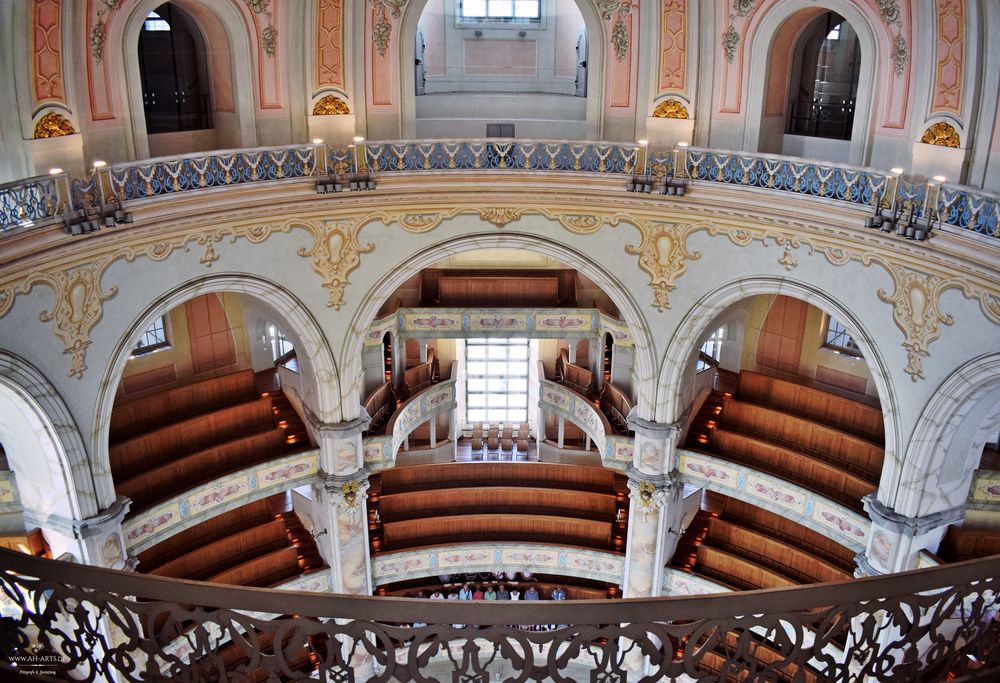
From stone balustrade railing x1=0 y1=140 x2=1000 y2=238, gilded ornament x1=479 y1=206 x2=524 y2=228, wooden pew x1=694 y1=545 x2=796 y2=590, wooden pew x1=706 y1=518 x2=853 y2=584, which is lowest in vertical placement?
wooden pew x1=694 y1=545 x2=796 y2=590

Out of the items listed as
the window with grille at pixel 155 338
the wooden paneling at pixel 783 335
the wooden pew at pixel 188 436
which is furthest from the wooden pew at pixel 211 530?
the wooden paneling at pixel 783 335

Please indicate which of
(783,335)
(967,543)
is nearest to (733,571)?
(967,543)

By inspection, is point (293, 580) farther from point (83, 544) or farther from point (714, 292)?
point (714, 292)

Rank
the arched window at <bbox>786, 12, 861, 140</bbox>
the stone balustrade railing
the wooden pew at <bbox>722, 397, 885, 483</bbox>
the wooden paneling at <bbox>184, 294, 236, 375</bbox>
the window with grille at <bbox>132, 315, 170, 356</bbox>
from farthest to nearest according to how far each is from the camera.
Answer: the wooden paneling at <bbox>184, 294, 236, 375</bbox>, the window with grille at <bbox>132, 315, 170, 356</bbox>, the wooden pew at <bbox>722, 397, 885, 483</bbox>, the arched window at <bbox>786, 12, 861, 140</bbox>, the stone balustrade railing

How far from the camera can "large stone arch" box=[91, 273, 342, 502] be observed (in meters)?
13.4

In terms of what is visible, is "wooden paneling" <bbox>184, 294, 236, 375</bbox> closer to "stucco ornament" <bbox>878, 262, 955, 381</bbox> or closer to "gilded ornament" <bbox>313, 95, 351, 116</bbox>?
"gilded ornament" <bbox>313, 95, 351, 116</bbox>

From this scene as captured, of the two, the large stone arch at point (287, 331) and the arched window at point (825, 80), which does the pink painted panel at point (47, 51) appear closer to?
the large stone arch at point (287, 331)

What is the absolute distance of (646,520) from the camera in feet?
56.5

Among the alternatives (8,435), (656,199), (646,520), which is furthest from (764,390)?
(8,435)

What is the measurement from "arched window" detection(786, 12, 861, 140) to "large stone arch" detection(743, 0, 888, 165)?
455 millimetres

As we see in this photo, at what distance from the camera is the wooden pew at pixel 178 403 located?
1634 centimetres

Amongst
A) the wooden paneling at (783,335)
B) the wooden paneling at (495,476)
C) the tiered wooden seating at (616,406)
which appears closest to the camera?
the wooden paneling at (783,335)

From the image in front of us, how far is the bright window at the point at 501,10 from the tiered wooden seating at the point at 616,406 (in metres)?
8.26

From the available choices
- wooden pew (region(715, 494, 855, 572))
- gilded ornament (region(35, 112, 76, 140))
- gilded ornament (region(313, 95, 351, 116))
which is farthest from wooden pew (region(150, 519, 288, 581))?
wooden pew (region(715, 494, 855, 572))
